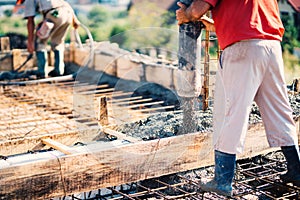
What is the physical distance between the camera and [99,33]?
17656 mm

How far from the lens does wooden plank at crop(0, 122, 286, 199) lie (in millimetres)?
3299

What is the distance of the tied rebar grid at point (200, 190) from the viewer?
376cm

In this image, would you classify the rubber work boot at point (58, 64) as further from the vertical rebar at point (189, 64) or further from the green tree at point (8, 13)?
the green tree at point (8, 13)

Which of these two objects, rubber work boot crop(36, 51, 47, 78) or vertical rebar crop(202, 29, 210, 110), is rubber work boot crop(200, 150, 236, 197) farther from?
rubber work boot crop(36, 51, 47, 78)

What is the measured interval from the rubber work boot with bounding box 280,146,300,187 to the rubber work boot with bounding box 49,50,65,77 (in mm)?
4739

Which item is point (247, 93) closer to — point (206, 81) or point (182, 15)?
point (182, 15)

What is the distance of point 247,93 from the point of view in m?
3.33

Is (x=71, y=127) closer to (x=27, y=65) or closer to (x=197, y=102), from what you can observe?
(x=197, y=102)

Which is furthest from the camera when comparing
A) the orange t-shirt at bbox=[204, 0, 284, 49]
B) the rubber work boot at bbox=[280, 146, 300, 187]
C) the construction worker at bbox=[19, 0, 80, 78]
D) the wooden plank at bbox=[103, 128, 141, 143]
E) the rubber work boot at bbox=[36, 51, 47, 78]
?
the rubber work boot at bbox=[36, 51, 47, 78]

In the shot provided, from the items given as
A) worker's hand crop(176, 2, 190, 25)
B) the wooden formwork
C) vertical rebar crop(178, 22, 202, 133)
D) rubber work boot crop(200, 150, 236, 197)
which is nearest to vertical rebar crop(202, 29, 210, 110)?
vertical rebar crop(178, 22, 202, 133)

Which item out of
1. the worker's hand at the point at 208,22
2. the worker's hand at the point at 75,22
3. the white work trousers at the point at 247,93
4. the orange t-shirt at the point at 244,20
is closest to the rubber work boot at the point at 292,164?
the white work trousers at the point at 247,93

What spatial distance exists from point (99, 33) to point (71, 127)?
41.4ft

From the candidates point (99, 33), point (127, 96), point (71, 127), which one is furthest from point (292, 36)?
point (71, 127)

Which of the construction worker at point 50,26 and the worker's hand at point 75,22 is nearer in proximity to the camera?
the construction worker at point 50,26
